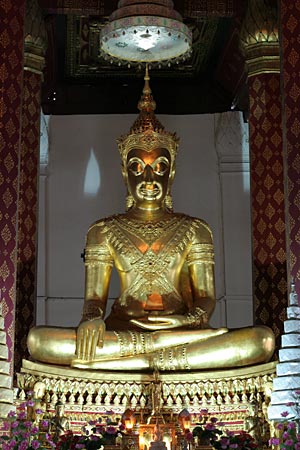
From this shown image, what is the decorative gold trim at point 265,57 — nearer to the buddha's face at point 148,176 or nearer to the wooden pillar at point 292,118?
the buddha's face at point 148,176

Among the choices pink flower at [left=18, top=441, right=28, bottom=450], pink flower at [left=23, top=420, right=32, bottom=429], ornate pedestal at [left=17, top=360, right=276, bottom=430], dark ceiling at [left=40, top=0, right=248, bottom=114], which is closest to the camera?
pink flower at [left=18, top=441, right=28, bottom=450]

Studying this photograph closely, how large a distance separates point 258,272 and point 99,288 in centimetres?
103

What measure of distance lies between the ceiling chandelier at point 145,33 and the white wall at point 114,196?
7.92 ft

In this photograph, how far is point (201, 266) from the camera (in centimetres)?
756

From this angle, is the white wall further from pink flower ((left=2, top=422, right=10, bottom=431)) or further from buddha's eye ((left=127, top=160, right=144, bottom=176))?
pink flower ((left=2, top=422, right=10, bottom=431))

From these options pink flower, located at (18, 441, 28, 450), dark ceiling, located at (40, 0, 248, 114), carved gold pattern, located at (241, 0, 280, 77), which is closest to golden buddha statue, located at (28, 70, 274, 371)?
carved gold pattern, located at (241, 0, 280, 77)

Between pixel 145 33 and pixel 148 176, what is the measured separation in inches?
46.8

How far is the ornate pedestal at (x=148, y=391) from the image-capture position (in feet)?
21.2

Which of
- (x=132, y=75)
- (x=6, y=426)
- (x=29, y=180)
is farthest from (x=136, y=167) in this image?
(x=6, y=426)

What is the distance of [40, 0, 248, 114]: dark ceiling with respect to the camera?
28.5ft

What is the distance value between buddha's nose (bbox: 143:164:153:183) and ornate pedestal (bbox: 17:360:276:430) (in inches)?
59.5

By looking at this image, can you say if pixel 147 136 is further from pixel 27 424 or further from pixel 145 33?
pixel 27 424

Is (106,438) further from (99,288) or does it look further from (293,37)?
(293,37)

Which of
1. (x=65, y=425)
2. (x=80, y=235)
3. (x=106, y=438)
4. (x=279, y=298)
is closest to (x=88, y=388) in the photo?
(x=65, y=425)
